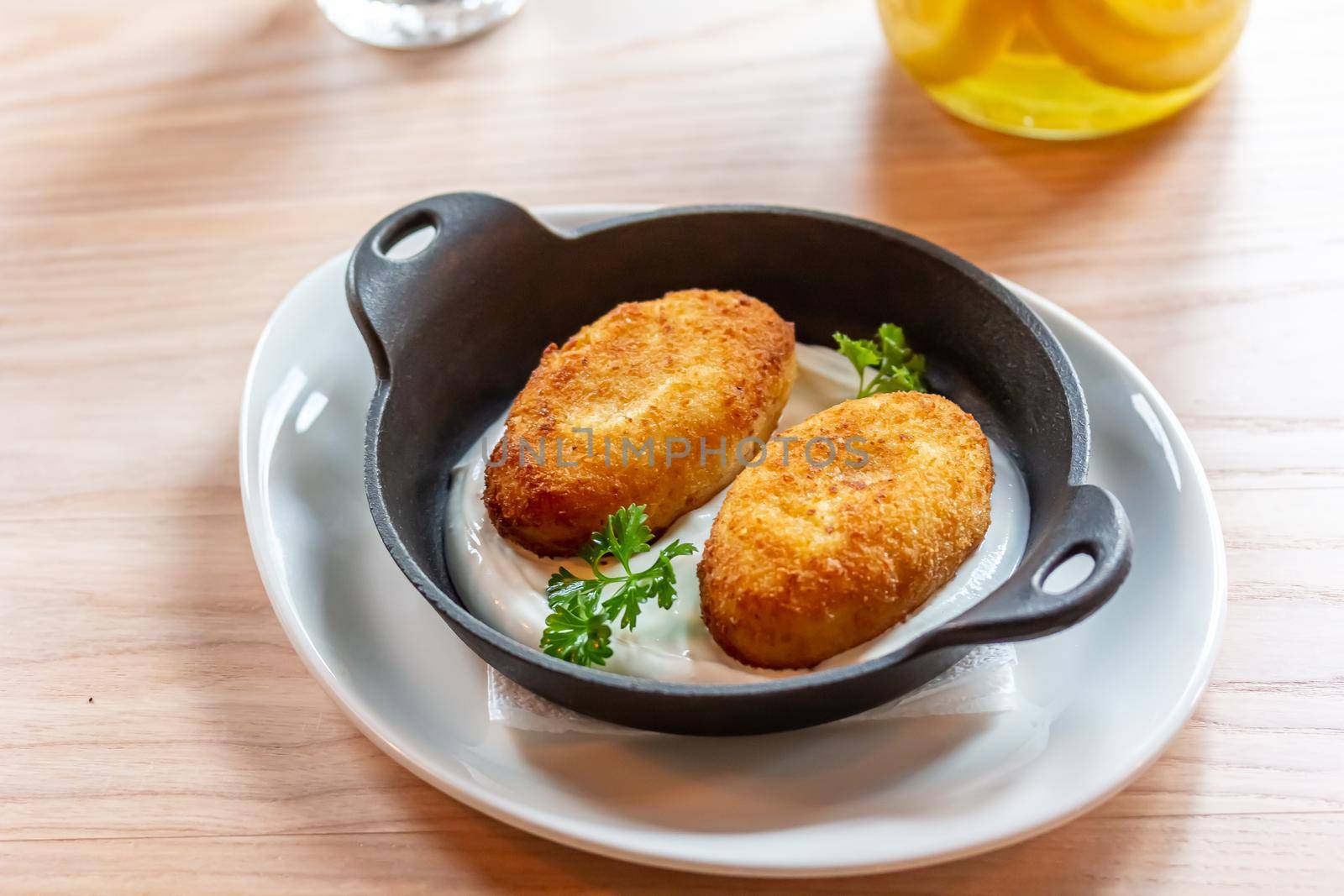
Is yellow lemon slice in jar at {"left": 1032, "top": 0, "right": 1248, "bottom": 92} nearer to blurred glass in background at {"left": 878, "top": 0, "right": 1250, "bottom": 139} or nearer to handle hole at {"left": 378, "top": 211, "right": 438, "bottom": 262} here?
blurred glass in background at {"left": 878, "top": 0, "right": 1250, "bottom": 139}

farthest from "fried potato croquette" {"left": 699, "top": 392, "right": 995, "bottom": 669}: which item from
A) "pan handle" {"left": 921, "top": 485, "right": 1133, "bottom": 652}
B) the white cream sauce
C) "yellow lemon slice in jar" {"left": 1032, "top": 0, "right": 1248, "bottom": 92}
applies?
"yellow lemon slice in jar" {"left": 1032, "top": 0, "right": 1248, "bottom": 92}

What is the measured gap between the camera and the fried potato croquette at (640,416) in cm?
124

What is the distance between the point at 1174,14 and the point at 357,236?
1.24 m

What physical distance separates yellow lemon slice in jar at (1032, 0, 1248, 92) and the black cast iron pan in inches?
17.7

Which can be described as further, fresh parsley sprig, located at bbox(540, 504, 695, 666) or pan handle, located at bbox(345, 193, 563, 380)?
pan handle, located at bbox(345, 193, 563, 380)

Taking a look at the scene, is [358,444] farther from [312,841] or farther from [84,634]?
[312,841]

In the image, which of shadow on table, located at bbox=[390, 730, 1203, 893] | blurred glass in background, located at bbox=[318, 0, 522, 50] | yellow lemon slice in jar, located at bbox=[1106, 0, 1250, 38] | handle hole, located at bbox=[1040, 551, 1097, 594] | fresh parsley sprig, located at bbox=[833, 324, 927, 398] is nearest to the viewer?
shadow on table, located at bbox=[390, 730, 1203, 893]

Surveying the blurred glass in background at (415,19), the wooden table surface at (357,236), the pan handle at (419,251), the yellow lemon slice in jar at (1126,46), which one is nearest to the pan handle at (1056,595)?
the wooden table surface at (357,236)

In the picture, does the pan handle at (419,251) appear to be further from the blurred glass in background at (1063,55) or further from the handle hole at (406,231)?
the blurred glass in background at (1063,55)

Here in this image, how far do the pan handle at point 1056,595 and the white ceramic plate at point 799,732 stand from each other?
17 cm

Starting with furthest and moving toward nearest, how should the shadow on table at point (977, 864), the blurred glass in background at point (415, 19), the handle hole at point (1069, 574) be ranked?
the blurred glass in background at point (415, 19) → the handle hole at point (1069, 574) → the shadow on table at point (977, 864)

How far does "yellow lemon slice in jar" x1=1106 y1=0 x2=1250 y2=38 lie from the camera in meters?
1.58

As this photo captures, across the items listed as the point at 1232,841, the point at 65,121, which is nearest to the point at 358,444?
the point at 1232,841

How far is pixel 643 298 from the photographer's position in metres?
1.53
